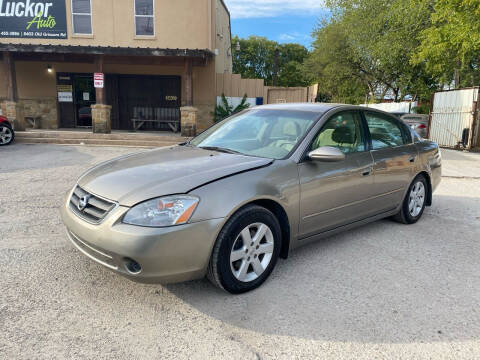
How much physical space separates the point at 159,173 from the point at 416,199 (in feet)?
11.7

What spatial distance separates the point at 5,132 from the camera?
39.0 ft

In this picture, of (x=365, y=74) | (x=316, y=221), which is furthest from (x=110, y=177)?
(x=365, y=74)

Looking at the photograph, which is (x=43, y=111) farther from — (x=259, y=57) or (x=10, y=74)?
(x=259, y=57)

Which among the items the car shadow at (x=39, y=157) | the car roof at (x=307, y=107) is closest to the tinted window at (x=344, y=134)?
the car roof at (x=307, y=107)

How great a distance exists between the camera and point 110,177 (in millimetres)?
3002

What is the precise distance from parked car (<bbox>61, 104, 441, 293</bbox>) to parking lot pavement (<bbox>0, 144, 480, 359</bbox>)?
0.29 meters

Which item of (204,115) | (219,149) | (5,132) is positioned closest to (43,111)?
(5,132)

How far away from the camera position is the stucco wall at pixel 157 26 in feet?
50.0

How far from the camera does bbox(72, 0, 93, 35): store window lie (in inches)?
600

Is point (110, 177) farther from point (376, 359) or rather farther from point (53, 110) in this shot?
point (53, 110)

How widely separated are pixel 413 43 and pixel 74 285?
72.0ft

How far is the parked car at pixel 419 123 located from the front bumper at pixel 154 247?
16.1 metres

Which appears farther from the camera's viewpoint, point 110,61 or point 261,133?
point 110,61

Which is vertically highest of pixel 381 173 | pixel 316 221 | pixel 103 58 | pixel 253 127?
pixel 103 58
